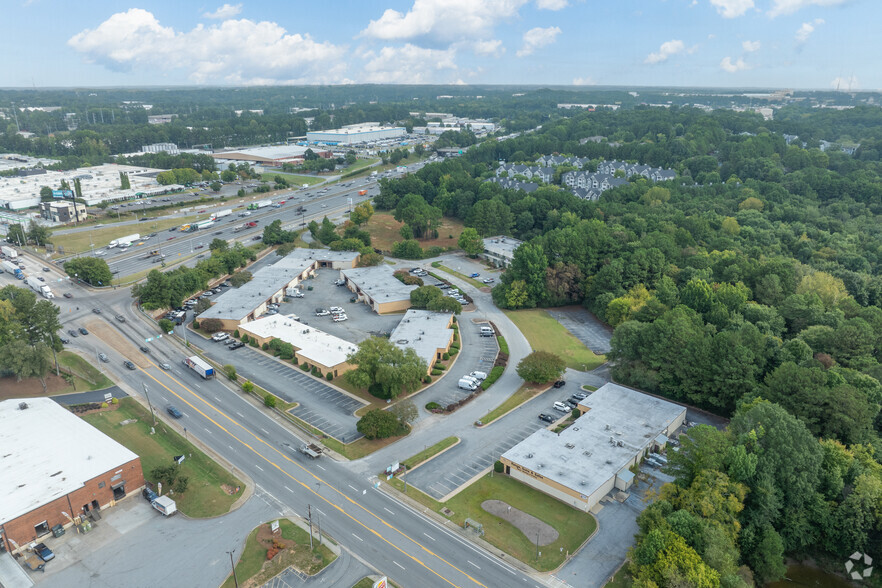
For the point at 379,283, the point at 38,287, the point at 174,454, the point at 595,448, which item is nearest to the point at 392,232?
the point at 379,283

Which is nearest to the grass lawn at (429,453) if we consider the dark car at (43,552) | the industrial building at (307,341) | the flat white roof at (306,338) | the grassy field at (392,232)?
the industrial building at (307,341)

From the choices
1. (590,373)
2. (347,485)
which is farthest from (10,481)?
(590,373)

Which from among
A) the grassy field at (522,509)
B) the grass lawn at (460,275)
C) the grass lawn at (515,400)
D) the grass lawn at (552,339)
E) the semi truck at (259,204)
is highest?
the semi truck at (259,204)

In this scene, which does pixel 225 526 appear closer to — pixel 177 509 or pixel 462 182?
pixel 177 509

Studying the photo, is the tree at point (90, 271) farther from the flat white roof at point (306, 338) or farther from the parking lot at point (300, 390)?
the flat white roof at point (306, 338)

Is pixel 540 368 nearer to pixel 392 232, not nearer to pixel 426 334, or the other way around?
pixel 426 334

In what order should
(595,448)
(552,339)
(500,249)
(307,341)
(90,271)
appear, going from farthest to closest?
(500,249), (90,271), (552,339), (307,341), (595,448)

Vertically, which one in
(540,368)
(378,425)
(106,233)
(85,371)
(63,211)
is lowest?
(85,371)
